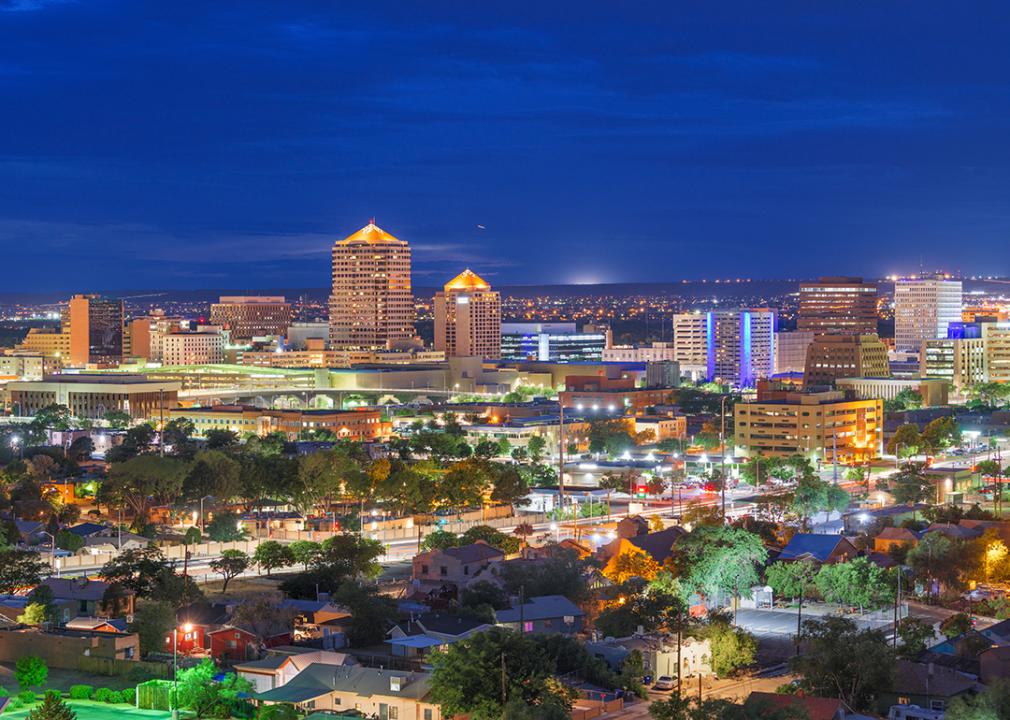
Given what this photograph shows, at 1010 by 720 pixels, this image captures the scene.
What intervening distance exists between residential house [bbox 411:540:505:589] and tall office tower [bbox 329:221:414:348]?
98.1 meters

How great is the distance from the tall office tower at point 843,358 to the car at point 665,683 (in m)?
85.9

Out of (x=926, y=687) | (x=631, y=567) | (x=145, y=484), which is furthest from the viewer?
(x=145, y=484)

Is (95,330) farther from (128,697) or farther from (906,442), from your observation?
(128,697)

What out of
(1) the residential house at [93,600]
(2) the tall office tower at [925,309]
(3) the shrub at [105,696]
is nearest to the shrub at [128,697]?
(3) the shrub at [105,696]

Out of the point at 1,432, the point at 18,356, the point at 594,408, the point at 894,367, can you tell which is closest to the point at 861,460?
A: the point at 594,408

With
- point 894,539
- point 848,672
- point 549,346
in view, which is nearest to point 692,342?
point 549,346

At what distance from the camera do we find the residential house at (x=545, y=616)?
3231 cm

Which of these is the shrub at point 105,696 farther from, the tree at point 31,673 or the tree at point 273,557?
the tree at point 273,557

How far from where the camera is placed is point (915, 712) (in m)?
26.6

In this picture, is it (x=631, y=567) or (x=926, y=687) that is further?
(x=631, y=567)

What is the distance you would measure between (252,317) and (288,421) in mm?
96688

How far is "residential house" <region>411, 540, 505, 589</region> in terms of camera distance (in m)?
38.0

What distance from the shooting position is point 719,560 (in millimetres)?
36719

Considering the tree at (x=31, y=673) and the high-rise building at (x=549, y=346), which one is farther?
the high-rise building at (x=549, y=346)
